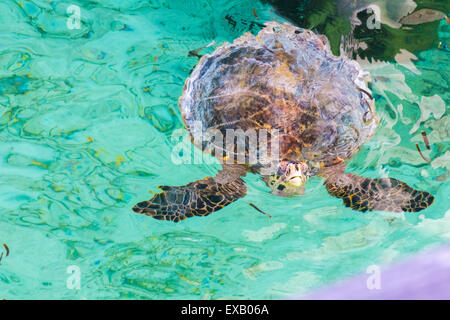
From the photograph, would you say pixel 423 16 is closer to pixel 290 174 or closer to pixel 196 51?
pixel 290 174

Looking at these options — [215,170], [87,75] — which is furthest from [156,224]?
[87,75]

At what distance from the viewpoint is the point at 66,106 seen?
340 cm

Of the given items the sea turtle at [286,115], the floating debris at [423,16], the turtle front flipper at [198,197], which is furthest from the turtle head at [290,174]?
the floating debris at [423,16]

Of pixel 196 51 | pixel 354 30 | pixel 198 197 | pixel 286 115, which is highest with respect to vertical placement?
pixel 354 30

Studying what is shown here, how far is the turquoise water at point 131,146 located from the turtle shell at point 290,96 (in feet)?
1.48

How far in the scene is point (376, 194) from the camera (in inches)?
124

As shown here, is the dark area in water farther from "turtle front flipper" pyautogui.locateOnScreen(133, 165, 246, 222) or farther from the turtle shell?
"turtle front flipper" pyautogui.locateOnScreen(133, 165, 246, 222)

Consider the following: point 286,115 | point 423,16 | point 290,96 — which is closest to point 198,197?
point 286,115

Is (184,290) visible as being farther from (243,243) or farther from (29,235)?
(29,235)

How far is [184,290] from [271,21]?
10.3 feet

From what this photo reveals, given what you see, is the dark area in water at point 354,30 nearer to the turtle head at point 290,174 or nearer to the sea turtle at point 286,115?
the sea turtle at point 286,115

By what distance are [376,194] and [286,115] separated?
4.23 feet

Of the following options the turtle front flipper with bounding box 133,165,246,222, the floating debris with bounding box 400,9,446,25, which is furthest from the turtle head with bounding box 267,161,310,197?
the floating debris with bounding box 400,9,446,25

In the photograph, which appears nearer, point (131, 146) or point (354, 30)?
point (354, 30)
